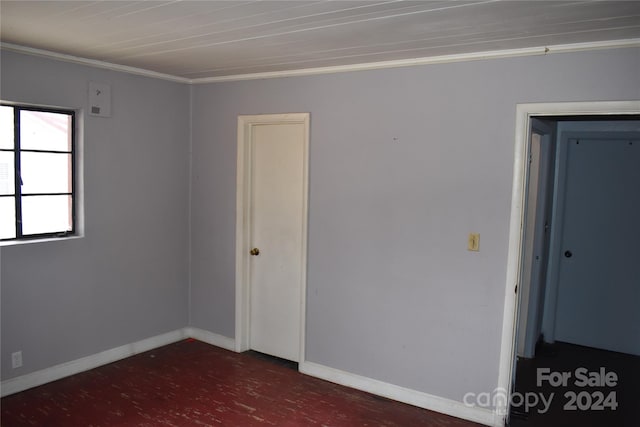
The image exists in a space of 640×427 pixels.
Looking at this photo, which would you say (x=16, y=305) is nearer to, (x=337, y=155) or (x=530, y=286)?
(x=337, y=155)

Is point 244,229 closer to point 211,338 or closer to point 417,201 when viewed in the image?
point 211,338

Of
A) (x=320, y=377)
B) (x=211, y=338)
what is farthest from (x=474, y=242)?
(x=211, y=338)

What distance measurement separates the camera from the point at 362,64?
3631mm

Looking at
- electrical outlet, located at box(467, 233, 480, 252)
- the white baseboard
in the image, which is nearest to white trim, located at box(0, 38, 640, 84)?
electrical outlet, located at box(467, 233, 480, 252)

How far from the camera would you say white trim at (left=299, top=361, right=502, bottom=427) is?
3.36 metres

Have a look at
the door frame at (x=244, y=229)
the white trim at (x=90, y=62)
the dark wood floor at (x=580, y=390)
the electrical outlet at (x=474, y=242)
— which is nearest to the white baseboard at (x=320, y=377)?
the door frame at (x=244, y=229)

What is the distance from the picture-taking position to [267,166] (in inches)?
172

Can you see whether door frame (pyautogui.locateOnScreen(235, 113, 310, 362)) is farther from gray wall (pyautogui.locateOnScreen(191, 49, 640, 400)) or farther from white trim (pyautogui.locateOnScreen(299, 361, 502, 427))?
white trim (pyautogui.locateOnScreen(299, 361, 502, 427))

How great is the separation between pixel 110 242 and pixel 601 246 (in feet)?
14.6

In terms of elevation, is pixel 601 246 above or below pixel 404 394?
above

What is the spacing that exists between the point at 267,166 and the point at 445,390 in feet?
7.50

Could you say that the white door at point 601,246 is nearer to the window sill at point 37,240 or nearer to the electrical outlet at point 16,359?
the window sill at point 37,240

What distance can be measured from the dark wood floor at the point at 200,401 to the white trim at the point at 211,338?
1.10ft

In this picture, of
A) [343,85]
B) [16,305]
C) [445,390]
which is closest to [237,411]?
[445,390]
